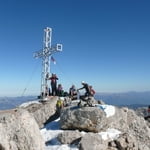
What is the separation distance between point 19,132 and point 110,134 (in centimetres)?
1003

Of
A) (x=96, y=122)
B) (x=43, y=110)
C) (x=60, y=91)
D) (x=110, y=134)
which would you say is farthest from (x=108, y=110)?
(x=60, y=91)

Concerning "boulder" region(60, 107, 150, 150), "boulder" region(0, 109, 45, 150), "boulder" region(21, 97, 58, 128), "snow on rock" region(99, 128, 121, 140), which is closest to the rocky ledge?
"boulder" region(0, 109, 45, 150)

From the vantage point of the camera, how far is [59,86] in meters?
33.7

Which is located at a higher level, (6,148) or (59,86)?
(59,86)

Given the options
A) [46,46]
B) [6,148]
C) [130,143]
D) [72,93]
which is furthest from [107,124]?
[46,46]

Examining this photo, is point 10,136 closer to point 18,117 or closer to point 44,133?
point 18,117

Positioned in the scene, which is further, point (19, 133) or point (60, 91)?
point (60, 91)

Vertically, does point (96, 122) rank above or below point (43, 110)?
below

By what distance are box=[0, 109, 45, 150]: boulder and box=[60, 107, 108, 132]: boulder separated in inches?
325

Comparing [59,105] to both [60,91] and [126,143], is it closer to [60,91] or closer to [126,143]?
[60,91]

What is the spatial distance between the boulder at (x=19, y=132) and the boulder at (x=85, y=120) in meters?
8.25

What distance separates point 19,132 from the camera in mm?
14180

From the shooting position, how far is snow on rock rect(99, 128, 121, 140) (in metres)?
21.8

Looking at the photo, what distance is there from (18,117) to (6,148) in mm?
1748
